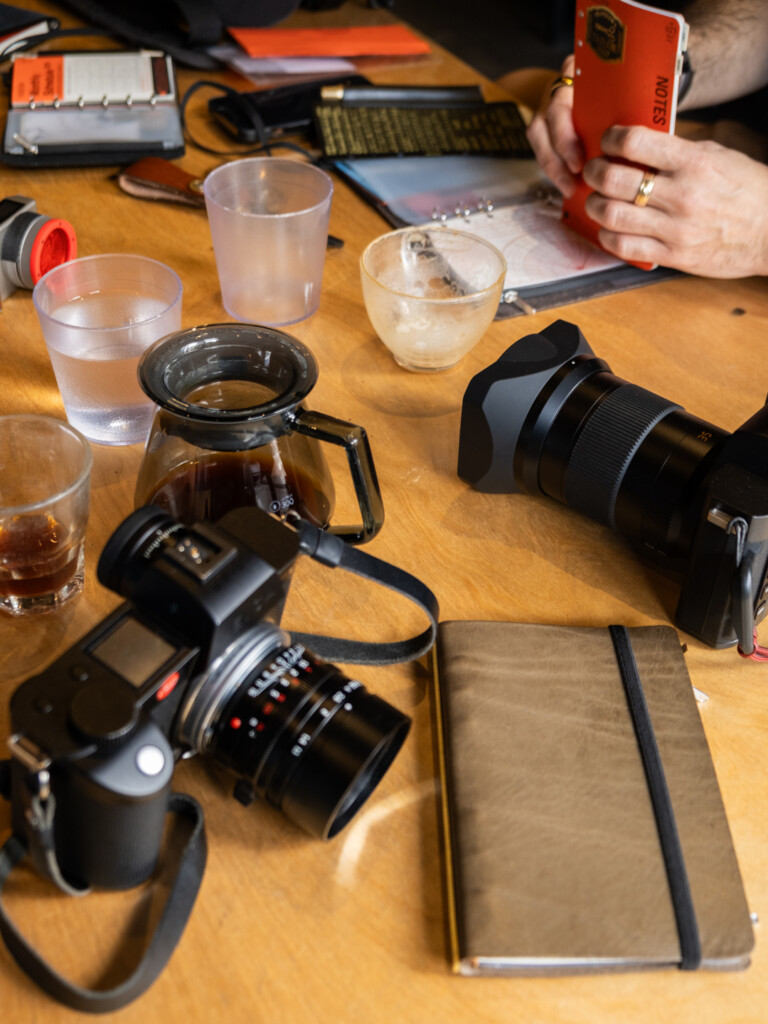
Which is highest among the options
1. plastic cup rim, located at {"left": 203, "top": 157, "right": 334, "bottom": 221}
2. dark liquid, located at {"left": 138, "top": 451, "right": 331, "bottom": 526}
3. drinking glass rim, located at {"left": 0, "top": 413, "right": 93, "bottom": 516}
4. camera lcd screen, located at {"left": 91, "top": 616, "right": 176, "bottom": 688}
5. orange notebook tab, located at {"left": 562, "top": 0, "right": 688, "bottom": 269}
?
orange notebook tab, located at {"left": 562, "top": 0, "right": 688, "bottom": 269}

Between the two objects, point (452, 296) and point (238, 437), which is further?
point (452, 296)

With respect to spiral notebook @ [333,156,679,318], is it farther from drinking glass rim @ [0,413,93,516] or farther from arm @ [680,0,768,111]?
drinking glass rim @ [0,413,93,516]

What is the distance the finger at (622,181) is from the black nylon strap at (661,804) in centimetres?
54

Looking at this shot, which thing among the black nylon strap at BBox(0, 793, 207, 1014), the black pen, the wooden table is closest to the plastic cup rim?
the wooden table

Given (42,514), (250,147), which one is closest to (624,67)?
(250,147)

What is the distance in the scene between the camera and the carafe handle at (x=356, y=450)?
0.63 metres

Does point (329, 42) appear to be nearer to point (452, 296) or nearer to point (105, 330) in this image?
point (452, 296)

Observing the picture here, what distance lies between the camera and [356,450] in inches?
25.0

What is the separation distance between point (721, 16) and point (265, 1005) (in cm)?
140

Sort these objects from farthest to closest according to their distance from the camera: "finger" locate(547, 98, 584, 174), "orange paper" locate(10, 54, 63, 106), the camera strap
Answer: "orange paper" locate(10, 54, 63, 106), "finger" locate(547, 98, 584, 174), the camera strap

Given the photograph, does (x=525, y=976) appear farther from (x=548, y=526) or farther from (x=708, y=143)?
(x=708, y=143)

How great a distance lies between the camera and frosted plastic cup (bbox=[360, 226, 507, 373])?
86 cm

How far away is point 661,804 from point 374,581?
0.74 ft

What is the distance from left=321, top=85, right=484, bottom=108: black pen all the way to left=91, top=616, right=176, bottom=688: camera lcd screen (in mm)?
979
